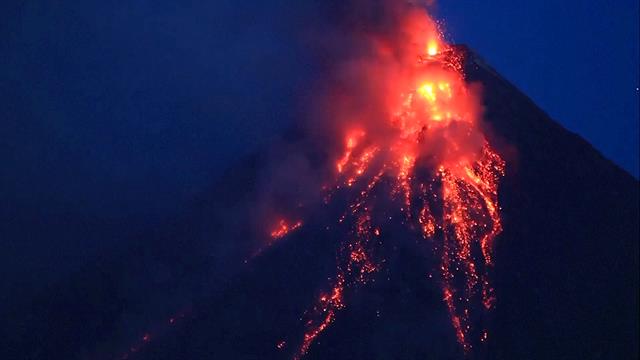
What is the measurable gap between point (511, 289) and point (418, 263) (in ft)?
5.81

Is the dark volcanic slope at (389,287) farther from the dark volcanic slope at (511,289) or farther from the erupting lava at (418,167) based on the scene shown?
the erupting lava at (418,167)

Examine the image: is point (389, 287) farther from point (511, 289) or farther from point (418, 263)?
point (511, 289)

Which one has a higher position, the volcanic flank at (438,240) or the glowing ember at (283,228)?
the glowing ember at (283,228)

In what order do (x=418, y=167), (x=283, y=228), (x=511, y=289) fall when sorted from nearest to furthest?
(x=511, y=289), (x=283, y=228), (x=418, y=167)

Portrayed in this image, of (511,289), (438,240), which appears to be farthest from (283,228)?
(511,289)

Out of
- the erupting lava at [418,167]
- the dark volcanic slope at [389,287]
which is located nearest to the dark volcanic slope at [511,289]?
the dark volcanic slope at [389,287]

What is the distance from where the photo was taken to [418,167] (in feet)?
56.4

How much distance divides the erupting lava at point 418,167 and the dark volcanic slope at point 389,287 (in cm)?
30

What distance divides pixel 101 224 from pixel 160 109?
3.18 meters

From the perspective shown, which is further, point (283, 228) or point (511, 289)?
point (283, 228)

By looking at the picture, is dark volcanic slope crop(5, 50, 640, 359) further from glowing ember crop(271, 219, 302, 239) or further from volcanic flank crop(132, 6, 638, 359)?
glowing ember crop(271, 219, 302, 239)

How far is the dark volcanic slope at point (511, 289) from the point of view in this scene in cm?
1309

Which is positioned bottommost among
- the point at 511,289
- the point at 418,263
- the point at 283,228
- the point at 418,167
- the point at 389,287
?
the point at 511,289

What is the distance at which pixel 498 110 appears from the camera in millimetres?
18766
